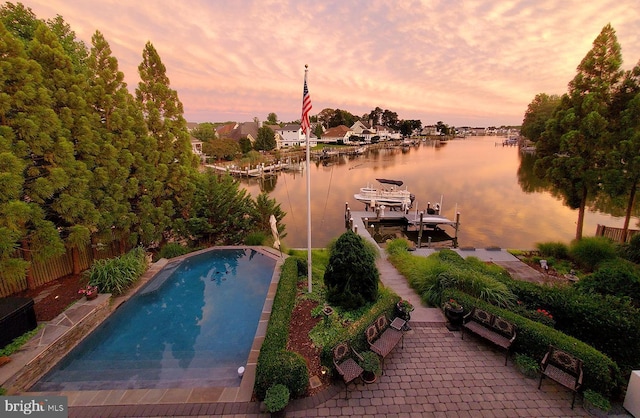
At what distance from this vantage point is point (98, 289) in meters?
9.14

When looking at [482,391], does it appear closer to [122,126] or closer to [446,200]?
[122,126]

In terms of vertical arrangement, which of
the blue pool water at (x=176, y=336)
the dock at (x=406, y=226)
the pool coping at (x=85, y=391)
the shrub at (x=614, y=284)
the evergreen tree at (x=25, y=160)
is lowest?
the dock at (x=406, y=226)

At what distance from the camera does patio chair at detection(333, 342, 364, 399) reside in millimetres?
5473

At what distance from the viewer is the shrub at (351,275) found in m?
8.10

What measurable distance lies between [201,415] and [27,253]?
8.54 meters

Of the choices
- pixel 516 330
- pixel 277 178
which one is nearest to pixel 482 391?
pixel 516 330

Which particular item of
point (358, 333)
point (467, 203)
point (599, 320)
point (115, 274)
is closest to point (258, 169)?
point (467, 203)

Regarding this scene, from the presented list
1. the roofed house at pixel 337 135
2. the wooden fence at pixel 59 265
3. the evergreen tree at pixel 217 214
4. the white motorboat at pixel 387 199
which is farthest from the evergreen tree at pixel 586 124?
the roofed house at pixel 337 135

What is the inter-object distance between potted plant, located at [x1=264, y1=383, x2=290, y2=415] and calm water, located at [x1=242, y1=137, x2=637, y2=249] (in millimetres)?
13510

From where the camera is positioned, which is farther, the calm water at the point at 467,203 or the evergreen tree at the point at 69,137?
the calm water at the point at 467,203

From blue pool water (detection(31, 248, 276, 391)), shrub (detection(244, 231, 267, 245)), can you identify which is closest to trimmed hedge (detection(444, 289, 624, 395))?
blue pool water (detection(31, 248, 276, 391))

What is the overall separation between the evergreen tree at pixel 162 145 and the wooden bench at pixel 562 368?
44.9ft

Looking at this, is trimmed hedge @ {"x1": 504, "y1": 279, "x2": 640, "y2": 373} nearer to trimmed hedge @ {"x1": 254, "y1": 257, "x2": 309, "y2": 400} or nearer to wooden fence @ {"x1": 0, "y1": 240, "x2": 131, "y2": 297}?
trimmed hedge @ {"x1": 254, "y1": 257, "x2": 309, "y2": 400}

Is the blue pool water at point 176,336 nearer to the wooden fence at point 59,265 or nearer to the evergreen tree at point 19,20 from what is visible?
the wooden fence at point 59,265
